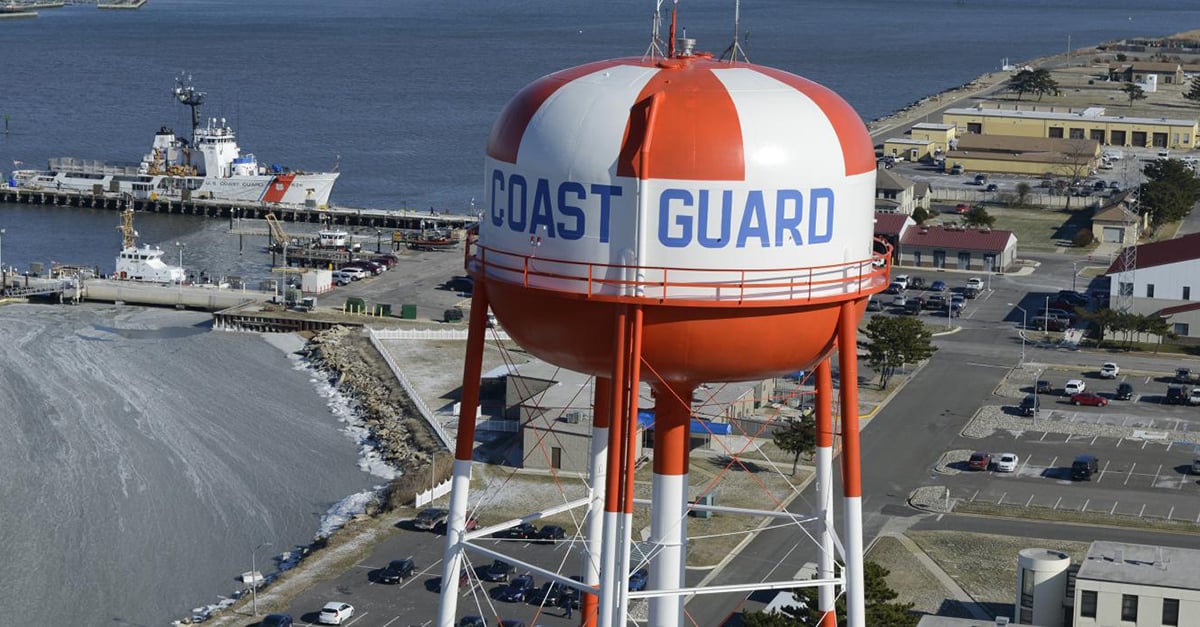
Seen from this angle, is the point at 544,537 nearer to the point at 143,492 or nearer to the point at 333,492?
the point at 333,492

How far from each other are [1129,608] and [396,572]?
54.0 feet

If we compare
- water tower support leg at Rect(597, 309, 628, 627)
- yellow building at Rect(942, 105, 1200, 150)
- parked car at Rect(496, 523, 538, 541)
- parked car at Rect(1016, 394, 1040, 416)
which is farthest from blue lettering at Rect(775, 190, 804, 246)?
yellow building at Rect(942, 105, 1200, 150)

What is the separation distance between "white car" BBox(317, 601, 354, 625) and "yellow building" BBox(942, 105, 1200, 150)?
92.3 metres

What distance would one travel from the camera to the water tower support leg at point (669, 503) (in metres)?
25.0

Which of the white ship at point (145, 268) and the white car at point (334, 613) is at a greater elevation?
the white ship at point (145, 268)

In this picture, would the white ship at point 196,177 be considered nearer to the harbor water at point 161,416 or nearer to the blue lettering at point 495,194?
the harbor water at point 161,416

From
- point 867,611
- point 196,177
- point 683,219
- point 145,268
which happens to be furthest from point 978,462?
point 196,177

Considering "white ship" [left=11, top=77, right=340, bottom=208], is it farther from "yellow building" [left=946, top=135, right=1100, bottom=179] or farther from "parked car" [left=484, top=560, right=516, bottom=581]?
"parked car" [left=484, top=560, right=516, bottom=581]

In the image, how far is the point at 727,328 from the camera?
22531mm

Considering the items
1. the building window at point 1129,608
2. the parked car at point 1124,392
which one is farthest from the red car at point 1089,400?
the building window at point 1129,608

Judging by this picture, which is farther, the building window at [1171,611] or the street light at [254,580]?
the street light at [254,580]

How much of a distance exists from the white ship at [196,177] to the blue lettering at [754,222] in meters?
83.1

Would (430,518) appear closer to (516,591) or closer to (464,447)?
(516,591)

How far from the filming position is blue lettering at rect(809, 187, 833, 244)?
22.7 metres
